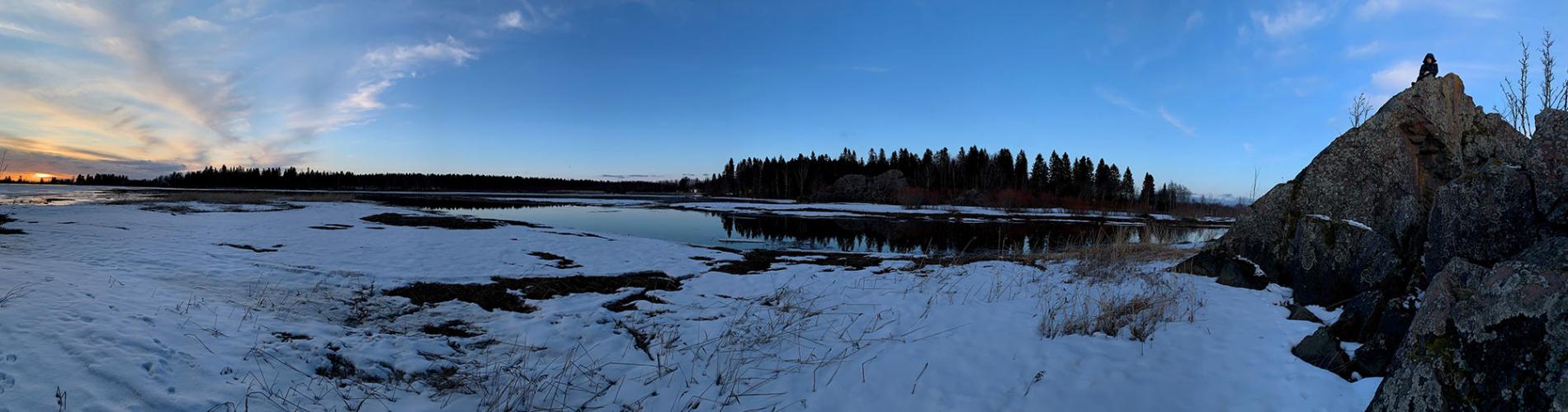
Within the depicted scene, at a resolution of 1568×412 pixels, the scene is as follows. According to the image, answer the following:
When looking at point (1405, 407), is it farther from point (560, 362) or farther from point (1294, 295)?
point (1294, 295)

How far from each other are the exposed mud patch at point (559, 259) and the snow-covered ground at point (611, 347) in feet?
8.43

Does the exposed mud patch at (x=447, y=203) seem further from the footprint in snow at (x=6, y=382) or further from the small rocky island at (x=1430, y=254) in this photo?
the small rocky island at (x=1430, y=254)

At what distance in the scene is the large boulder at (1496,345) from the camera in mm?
2547

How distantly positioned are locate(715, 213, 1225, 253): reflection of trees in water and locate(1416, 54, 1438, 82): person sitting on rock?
748 centimetres

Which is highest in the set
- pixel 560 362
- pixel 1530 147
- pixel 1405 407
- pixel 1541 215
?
pixel 1530 147

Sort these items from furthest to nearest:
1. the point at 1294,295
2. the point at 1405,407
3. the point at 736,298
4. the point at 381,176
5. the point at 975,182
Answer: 1. the point at 381,176
2. the point at 975,182
3. the point at 736,298
4. the point at 1294,295
5. the point at 1405,407

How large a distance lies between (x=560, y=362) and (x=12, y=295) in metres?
5.44

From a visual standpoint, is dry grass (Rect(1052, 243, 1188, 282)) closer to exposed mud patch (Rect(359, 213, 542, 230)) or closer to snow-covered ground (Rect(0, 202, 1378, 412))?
snow-covered ground (Rect(0, 202, 1378, 412))

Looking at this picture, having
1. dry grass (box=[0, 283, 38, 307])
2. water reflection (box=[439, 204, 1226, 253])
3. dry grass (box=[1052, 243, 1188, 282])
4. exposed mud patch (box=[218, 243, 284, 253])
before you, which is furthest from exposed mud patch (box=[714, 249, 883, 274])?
exposed mud patch (box=[218, 243, 284, 253])

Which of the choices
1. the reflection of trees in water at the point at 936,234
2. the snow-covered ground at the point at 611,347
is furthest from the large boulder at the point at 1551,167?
the reflection of trees in water at the point at 936,234

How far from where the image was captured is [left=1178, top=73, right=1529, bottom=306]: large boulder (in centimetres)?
812

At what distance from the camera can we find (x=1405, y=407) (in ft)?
10.0

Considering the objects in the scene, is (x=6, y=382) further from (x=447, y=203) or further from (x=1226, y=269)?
(x=447, y=203)

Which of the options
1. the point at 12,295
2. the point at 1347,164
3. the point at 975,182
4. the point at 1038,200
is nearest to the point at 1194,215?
the point at 1038,200
